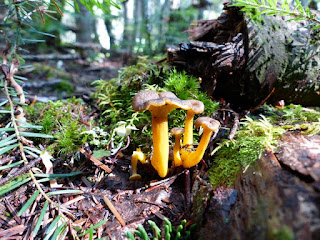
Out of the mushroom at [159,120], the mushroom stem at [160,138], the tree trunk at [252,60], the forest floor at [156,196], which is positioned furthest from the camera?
the tree trunk at [252,60]

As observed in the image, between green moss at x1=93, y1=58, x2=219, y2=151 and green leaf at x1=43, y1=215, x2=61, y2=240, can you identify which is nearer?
green leaf at x1=43, y1=215, x2=61, y2=240

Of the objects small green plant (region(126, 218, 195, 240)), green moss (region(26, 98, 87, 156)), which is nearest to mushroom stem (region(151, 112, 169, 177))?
small green plant (region(126, 218, 195, 240))

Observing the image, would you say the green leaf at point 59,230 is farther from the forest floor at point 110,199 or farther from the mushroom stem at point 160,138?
the mushroom stem at point 160,138

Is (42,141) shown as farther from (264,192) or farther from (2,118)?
(264,192)

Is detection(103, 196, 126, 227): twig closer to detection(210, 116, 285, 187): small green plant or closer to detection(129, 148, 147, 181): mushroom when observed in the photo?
detection(129, 148, 147, 181): mushroom

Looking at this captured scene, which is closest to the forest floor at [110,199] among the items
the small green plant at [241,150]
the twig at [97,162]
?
the twig at [97,162]

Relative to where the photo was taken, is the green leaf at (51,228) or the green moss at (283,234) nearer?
the green moss at (283,234)

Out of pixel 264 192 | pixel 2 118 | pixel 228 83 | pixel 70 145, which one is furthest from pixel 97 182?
pixel 228 83
